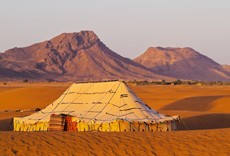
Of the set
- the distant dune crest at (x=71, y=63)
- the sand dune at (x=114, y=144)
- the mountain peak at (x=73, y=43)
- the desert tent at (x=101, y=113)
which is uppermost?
the mountain peak at (x=73, y=43)

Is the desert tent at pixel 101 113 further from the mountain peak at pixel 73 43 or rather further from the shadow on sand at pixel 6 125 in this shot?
the mountain peak at pixel 73 43

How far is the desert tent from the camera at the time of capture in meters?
23.9

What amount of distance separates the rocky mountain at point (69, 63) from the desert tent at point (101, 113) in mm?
115980

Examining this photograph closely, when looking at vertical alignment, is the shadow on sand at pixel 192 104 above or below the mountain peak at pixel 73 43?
below

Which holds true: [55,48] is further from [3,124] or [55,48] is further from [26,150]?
[26,150]

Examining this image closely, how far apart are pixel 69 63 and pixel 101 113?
5665 inches

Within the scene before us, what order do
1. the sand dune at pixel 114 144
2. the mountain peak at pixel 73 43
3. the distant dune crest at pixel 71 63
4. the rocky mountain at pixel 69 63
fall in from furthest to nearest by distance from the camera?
1. the mountain peak at pixel 73 43
2. the distant dune crest at pixel 71 63
3. the rocky mountain at pixel 69 63
4. the sand dune at pixel 114 144

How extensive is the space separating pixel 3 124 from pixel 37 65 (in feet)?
441

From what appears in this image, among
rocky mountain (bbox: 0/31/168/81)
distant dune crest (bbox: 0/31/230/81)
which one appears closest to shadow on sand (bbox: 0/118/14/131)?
rocky mountain (bbox: 0/31/168/81)

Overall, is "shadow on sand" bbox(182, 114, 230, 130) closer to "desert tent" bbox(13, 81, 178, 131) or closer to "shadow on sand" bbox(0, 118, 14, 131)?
"desert tent" bbox(13, 81, 178, 131)

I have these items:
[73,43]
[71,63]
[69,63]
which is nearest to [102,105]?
[71,63]

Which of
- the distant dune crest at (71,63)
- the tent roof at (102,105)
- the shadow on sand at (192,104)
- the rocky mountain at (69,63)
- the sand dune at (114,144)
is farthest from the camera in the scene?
the distant dune crest at (71,63)

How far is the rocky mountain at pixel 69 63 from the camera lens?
15188 centimetres

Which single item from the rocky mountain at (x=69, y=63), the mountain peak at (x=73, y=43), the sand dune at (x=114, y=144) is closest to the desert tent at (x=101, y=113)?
the sand dune at (x=114, y=144)
